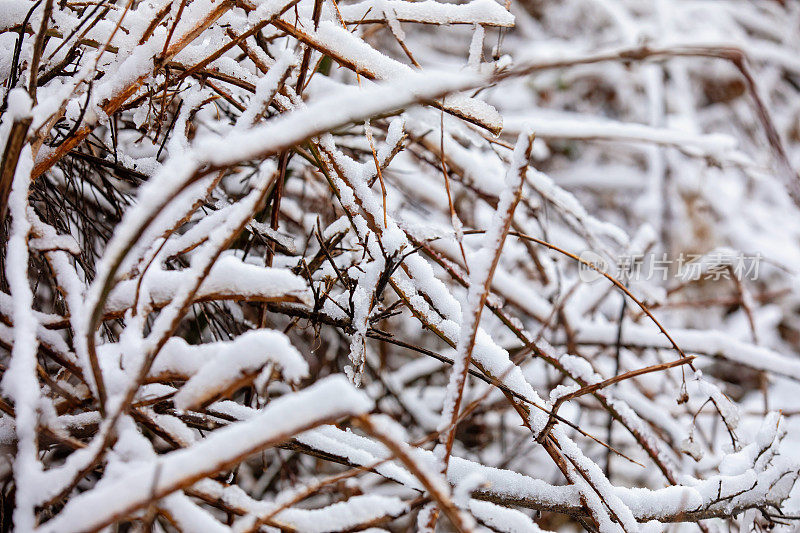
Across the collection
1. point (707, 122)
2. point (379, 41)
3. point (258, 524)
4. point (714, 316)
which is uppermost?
point (707, 122)

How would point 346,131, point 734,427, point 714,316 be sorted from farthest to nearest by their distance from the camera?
point 714,316 < point 346,131 < point 734,427

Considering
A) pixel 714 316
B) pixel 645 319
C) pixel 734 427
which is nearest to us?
pixel 734 427

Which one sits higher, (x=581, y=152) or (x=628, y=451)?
(x=581, y=152)

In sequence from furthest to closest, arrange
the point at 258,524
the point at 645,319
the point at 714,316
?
the point at 714,316 < the point at 645,319 < the point at 258,524

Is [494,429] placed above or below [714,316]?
below

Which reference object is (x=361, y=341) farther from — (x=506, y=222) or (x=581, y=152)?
(x=581, y=152)

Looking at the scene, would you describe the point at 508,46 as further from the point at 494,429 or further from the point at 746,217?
the point at 494,429

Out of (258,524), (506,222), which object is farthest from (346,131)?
(258,524)

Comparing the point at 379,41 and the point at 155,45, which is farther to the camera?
the point at 379,41

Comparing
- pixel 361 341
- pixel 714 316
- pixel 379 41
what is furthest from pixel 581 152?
pixel 361 341
